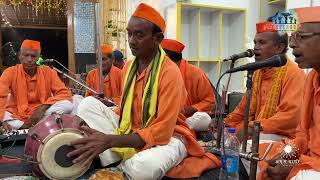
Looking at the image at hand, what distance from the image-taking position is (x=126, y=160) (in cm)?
241

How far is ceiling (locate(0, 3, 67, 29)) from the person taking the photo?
27.9ft

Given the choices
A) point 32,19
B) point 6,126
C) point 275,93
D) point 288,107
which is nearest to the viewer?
point 288,107

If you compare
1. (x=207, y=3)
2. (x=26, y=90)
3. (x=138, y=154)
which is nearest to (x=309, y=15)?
(x=138, y=154)

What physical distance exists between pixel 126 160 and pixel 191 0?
388 cm

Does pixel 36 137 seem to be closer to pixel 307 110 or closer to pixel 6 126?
pixel 307 110

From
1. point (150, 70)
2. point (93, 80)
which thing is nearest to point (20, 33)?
point (93, 80)

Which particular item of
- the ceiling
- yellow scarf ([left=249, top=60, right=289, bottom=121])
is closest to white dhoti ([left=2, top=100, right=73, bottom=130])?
yellow scarf ([left=249, top=60, right=289, bottom=121])

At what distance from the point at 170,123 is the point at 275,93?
95 cm

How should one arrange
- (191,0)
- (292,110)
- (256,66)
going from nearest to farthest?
(256,66) → (292,110) → (191,0)

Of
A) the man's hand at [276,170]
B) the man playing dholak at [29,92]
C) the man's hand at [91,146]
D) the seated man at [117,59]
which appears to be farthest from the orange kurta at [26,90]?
the man's hand at [276,170]

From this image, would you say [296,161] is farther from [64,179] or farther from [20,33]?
[20,33]

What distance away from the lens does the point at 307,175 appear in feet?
5.40

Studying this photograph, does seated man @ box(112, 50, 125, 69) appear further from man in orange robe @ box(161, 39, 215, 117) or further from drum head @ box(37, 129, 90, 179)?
drum head @ box(37, 129, 90, 179)

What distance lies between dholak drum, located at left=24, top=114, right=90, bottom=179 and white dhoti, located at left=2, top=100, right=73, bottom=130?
1665 millimetres
